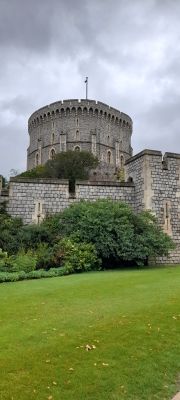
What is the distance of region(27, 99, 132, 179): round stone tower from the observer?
2776 inches

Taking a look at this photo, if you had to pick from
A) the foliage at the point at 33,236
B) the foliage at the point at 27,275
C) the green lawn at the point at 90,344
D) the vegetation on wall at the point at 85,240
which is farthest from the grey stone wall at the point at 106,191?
the green lawn at the point at 90,344

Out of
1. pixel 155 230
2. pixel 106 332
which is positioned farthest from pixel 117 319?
pixel 155 230

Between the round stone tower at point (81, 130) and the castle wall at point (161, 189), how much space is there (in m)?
45.4

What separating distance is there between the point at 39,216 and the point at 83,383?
16053 millimetres

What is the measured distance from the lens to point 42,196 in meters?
20.9

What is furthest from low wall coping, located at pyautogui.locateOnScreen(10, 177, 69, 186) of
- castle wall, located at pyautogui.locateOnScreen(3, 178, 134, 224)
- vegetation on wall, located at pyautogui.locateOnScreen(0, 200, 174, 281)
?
vegetation on wall, located at pyautogui.locateOnScreen(0, 200, 174, 281)

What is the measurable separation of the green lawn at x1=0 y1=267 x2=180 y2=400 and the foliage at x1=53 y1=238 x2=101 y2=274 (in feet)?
21.9

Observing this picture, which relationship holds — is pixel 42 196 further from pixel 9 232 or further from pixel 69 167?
pixel 69 167

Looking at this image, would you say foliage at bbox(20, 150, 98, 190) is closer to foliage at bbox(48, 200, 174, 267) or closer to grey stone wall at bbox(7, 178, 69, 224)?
grey stone wall at bbox(7, 178, 69, 224)

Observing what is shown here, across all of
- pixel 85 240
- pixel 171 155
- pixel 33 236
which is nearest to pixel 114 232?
pixel 85 240

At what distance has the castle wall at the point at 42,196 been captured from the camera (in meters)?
20.6

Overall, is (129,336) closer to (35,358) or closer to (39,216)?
(35,358)

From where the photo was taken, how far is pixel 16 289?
11.1 metres

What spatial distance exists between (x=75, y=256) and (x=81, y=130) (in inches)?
2221
